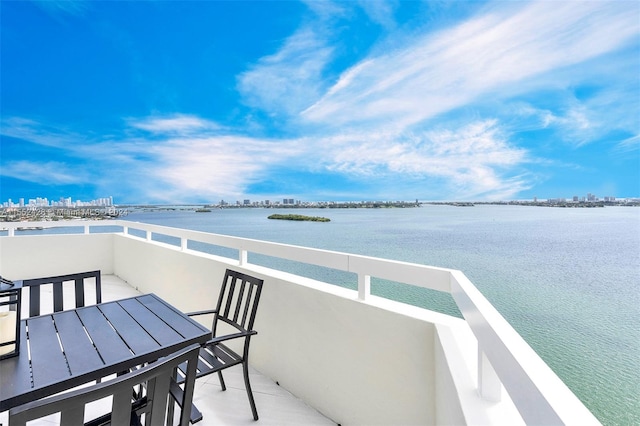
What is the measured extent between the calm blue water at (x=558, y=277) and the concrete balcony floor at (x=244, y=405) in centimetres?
135

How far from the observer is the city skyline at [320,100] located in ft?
20.1

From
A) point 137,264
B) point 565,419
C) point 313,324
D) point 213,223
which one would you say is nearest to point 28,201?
point 137,264

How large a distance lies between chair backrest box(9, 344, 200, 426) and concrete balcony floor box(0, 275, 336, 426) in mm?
1136

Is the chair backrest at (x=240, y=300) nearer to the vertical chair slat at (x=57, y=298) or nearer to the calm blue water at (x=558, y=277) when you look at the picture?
the vertical chair slat at (x=57, y=298)

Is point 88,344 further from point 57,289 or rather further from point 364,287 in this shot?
point 364,287

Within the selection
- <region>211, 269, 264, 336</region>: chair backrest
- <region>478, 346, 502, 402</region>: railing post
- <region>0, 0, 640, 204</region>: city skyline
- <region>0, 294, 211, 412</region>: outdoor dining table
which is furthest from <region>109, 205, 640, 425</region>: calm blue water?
<region>0, 294, 211, 412</region>: outdoor dining table

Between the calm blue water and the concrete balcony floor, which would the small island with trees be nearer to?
the calm blue water

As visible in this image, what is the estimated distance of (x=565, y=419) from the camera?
42 cm

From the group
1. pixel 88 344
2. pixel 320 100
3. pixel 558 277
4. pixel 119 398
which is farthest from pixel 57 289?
pixel 320 100

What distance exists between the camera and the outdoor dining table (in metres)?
1.13

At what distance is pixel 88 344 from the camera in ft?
4.73

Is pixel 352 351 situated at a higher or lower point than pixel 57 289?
lower

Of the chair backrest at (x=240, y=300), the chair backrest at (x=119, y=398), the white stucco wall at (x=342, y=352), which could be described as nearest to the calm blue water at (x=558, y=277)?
the white stucco wall at (x=342, y=352)

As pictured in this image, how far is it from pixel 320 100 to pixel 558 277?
1288 centimetres
